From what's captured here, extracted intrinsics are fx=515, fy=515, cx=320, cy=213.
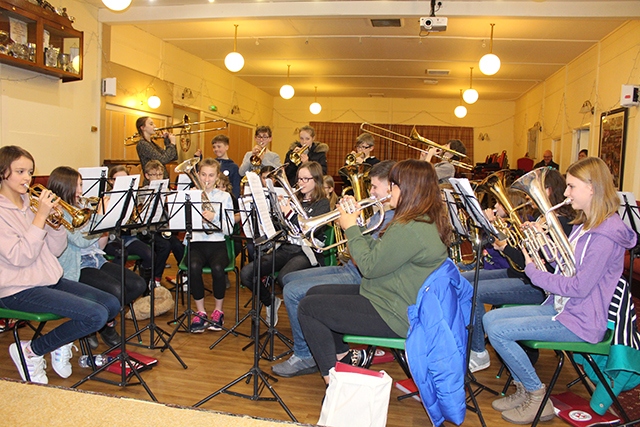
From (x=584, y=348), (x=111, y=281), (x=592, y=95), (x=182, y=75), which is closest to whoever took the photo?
(x=584, y=348)

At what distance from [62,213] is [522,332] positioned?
2535 mm

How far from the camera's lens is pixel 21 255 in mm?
2613

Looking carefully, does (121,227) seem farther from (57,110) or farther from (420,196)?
(57,110)

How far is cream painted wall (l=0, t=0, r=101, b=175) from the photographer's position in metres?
5.56

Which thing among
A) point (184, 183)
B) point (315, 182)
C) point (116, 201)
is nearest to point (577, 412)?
point (315, 182)

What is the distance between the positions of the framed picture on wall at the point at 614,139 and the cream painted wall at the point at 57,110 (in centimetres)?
726

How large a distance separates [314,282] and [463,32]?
5.85 meters

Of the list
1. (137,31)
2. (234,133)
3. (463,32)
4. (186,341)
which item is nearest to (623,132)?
(463,32)

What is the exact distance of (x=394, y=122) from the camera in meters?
15.1

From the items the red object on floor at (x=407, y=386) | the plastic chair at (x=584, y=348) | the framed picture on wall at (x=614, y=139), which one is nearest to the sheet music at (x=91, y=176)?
the red object on floor at (x=407, y=386)

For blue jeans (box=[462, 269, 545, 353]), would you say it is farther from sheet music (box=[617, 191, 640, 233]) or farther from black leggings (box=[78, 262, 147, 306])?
black leggings (box=[78, 262, 147, 306])

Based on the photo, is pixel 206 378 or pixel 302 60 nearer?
pixel 206 378

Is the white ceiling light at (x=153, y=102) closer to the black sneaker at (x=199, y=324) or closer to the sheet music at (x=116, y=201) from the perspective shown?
the black sneaker at (x=199, y=324)

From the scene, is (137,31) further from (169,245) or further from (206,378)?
(206,378)
